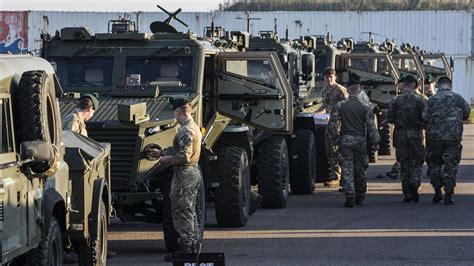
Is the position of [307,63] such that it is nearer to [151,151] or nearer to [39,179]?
[151,151]

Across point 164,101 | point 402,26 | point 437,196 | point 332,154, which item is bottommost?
point 402,26

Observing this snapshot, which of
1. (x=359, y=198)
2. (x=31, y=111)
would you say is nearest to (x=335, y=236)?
(x=359, y=198)

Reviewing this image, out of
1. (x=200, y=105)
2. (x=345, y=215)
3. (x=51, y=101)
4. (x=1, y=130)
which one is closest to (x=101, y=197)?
(x=51, y=101)

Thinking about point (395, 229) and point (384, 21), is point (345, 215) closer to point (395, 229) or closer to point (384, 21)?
point (395, 229)

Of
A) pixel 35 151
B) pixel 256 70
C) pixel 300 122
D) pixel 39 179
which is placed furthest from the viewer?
pixel 300 122

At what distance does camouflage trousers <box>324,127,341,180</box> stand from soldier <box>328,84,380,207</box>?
2.40 feet

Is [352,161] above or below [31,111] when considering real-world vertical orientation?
below

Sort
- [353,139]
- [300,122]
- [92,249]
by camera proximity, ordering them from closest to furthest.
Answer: [92,249], [353,139], [300,122]

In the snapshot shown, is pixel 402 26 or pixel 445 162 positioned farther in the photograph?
pixel 402 26

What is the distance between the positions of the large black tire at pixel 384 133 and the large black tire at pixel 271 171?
10414mm

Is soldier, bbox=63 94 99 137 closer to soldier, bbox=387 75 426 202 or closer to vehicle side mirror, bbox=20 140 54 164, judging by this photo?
vehicle side mirror, bbox=20 140 54 164

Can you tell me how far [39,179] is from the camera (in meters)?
9.30

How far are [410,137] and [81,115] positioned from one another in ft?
22.3

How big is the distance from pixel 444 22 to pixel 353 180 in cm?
4765
